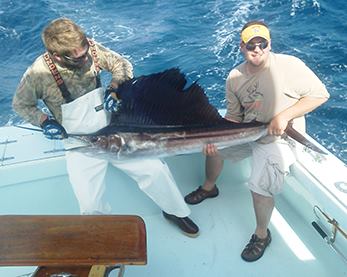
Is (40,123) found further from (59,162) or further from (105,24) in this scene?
(105,24)

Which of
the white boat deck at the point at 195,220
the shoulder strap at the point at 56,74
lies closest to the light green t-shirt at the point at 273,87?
the white boat deck at the point at 195,220

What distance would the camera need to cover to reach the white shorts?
2.16m

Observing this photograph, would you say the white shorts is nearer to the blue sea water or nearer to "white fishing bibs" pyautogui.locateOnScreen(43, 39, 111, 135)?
"white fishing bibs" pyautogui.locateOnScreen(43, 39, 111, 135)

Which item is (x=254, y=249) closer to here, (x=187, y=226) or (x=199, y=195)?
(x=187, y=226)

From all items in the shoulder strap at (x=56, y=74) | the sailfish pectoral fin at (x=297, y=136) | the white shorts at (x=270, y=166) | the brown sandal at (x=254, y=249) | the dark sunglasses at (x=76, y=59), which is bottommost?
the brown sandal at (x=254, y=249)

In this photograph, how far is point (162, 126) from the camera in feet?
7.54

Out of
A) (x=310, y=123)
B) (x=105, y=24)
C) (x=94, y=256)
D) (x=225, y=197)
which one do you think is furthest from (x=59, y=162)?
(x=105, y=24)

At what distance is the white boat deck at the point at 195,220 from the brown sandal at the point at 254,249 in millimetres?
33

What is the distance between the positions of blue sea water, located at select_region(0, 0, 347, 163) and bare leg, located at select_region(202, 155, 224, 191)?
1.81 m

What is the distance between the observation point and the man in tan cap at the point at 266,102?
2098 millimetres

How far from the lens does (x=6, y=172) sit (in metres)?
2.28

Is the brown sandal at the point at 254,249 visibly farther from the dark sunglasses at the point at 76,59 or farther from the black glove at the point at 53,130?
the dark sunglasses at the point at 76,59

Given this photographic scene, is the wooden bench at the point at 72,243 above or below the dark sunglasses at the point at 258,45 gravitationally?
below

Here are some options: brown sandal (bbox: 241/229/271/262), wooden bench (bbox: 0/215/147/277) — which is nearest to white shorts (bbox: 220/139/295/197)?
brown sandal (bbox: 241/229/271/262)
